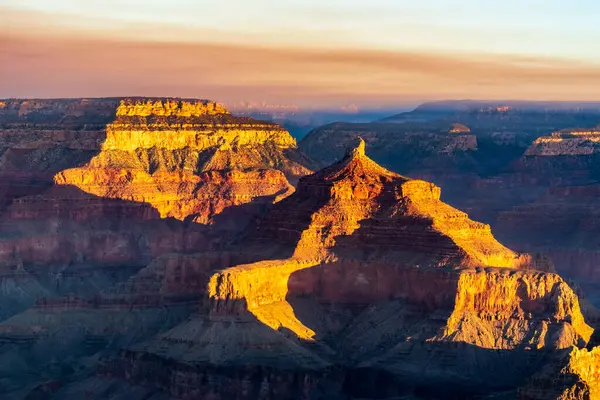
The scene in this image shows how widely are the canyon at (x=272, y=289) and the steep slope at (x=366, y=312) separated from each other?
0.33 ft

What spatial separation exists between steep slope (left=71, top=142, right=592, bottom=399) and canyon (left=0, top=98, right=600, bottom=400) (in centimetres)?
10

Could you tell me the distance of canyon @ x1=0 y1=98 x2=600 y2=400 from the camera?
3905 inches

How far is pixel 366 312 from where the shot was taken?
107125 mm

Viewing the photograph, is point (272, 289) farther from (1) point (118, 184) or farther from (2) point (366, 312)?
(1) point (118, 184)

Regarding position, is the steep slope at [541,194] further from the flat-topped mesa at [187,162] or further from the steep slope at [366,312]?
the steep slope at [366,312]

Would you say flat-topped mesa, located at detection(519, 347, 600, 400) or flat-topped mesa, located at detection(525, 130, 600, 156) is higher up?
flat-topped mesa, located at detection(519, 347, 600, 400)

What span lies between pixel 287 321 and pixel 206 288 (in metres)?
4.65

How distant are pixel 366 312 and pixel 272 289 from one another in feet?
16.8

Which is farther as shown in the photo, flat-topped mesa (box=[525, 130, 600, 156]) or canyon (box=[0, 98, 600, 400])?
flat-topped mesa (box=[525, 130, 600, 156])

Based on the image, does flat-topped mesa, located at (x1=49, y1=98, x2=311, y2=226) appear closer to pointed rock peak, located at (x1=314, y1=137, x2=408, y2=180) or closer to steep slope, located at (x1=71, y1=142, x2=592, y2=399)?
pointed rock peak, located at (x1=314, y1=137, x2=408, y2=180)

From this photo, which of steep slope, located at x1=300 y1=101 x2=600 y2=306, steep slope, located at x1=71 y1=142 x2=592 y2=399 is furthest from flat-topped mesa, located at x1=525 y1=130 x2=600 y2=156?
steep slope, located at x1=71 y1=142 x2=592 y2=399

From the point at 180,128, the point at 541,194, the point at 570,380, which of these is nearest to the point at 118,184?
the point at 180,128

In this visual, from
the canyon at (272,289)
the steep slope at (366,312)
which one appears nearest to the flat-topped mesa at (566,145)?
the canyon at (272,289)

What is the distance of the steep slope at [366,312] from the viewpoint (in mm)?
98938
